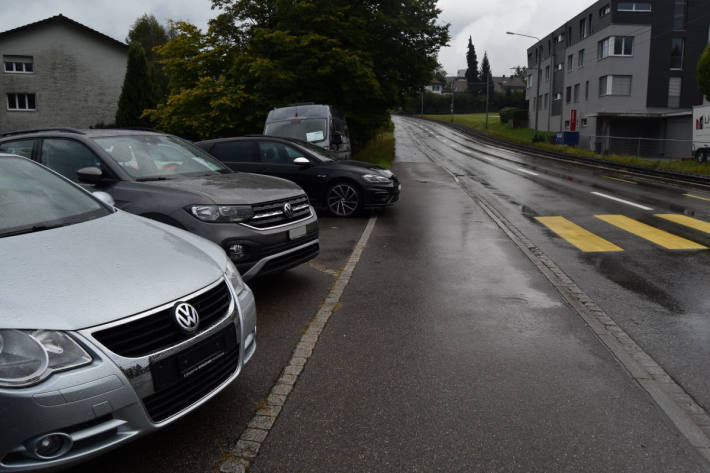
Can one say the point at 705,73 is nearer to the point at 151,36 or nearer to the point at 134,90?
the point at 134,90

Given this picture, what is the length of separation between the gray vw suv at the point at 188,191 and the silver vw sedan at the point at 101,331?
177cm

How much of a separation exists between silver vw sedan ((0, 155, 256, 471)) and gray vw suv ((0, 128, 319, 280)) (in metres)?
1.77

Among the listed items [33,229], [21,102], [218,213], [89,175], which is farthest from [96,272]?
[21,102]

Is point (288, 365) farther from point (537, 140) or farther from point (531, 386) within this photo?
point (537, 140)

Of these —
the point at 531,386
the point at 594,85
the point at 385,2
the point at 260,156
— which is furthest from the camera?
the point at 594,85

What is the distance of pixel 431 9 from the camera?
2762 centimetres

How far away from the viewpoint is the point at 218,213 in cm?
567

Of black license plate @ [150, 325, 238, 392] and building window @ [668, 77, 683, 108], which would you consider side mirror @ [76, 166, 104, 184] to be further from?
building window @ [668, 77, 683, 108]

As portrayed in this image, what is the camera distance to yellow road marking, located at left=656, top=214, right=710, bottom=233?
10500 millimetres

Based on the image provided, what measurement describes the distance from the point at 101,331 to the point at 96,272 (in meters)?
0.49

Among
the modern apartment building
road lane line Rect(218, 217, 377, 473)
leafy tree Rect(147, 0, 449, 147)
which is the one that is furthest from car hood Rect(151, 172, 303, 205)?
the modern apartment building

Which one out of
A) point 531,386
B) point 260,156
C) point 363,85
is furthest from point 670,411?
point 363,85

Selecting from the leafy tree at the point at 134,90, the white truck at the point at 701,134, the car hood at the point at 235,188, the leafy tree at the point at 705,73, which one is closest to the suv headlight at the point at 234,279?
the car hood at the point at 235,188

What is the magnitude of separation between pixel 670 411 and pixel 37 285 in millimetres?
3571
